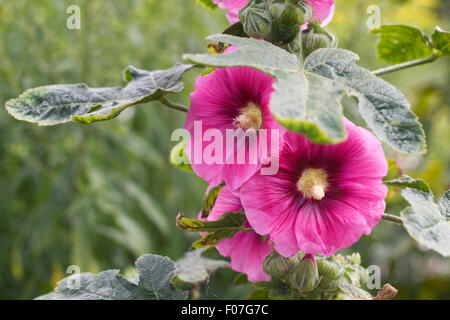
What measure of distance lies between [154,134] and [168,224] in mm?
357

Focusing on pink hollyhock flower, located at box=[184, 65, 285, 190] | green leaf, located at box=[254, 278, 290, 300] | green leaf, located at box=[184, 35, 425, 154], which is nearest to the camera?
green leaf, located at box=[184, 35, 425, 154]

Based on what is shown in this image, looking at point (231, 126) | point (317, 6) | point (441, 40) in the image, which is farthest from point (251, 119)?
point (441, 40)

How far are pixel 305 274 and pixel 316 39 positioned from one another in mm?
243

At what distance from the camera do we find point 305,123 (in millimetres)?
365

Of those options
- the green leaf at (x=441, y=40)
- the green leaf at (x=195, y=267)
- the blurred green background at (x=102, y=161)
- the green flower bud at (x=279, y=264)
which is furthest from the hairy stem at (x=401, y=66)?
the blurred green background at (x=102, y=161)

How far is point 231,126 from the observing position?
58 centimetres

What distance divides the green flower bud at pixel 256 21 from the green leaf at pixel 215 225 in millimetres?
185

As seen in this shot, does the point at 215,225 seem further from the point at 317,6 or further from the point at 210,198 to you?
the point at 317,6

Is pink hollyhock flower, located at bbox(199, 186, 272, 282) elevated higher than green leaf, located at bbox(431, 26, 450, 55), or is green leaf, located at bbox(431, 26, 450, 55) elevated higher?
green leaf, located at bbox(431, 26, 450, 55)

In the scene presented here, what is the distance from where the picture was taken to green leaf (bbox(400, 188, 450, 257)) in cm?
43

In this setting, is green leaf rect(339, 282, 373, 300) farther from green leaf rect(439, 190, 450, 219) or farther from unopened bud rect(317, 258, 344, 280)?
green leaf rect(439, 190, 450, 219)

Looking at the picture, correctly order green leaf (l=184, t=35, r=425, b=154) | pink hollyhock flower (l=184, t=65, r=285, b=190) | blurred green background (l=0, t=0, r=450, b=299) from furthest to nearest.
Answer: blurred green background (l=0, t=0, r=450, b=299) → pink hollyhock flower (l=184, t=65, r=285, b=190) → green leaf (l=184, t=35, r=425, b=154)

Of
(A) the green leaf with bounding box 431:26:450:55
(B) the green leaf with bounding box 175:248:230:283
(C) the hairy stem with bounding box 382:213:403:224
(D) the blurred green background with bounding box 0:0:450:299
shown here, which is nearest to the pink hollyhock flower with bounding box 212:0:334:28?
(A) the green leaf with bounding box 431:26:450:55

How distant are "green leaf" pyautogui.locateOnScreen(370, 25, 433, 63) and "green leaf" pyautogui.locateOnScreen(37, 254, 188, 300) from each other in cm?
38
